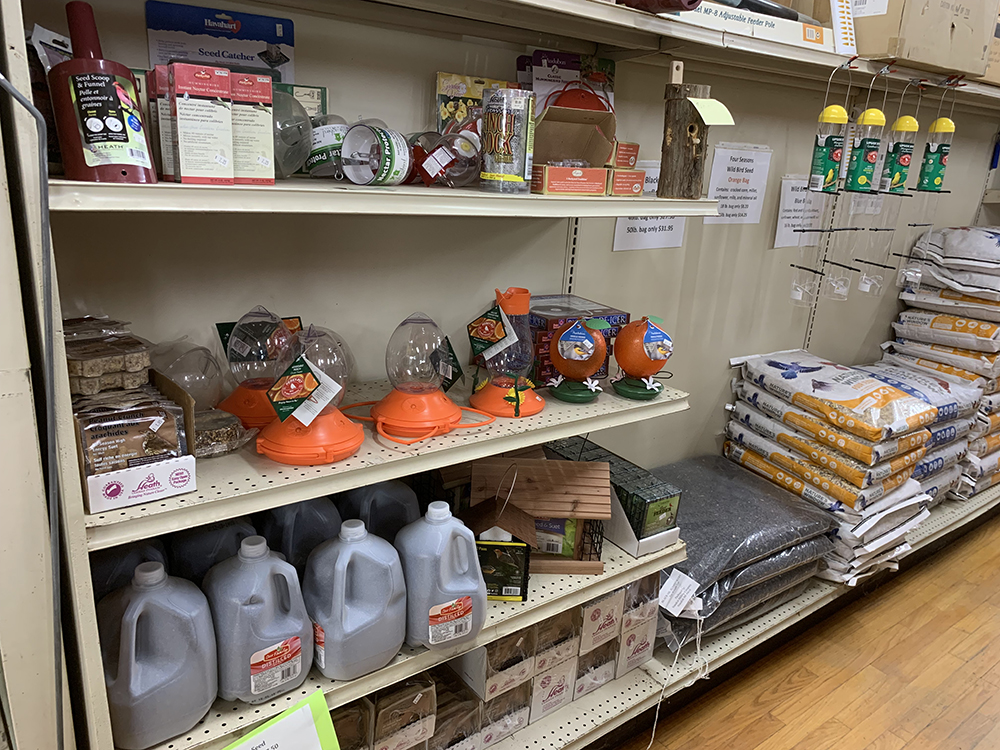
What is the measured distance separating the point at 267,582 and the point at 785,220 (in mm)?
2088

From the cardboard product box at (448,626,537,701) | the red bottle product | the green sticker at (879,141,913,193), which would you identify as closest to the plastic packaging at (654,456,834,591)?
the cardboard product box at (448,626,537,701)

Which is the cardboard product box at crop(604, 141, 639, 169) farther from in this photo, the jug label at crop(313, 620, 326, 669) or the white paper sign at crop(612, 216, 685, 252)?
the jug label at crop(313, 620, 326, 669)

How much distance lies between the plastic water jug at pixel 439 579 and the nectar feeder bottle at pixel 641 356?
1.80 ft

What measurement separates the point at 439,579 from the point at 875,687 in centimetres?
170

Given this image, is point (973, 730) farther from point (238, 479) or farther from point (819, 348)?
point (238, 479)

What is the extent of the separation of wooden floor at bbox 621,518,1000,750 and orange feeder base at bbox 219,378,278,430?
1399 millimetres

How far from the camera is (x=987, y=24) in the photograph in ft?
6.89

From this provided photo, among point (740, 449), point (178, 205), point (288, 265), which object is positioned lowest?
point (740, 449)

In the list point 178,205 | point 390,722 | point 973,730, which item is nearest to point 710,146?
point 178,205

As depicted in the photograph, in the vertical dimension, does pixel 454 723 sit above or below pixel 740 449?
below

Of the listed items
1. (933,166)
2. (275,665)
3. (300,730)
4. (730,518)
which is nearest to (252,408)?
(275,665)

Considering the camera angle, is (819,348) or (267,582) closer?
(267,582)

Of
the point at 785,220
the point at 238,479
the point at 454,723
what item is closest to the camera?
the point at 238,479

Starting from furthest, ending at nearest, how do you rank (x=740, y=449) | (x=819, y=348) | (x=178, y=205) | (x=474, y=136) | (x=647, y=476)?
(x=819, y=348) < (x=740, y=449) < (x=647, y=476) < (x=474, y=136) < (x=178, y=205)
